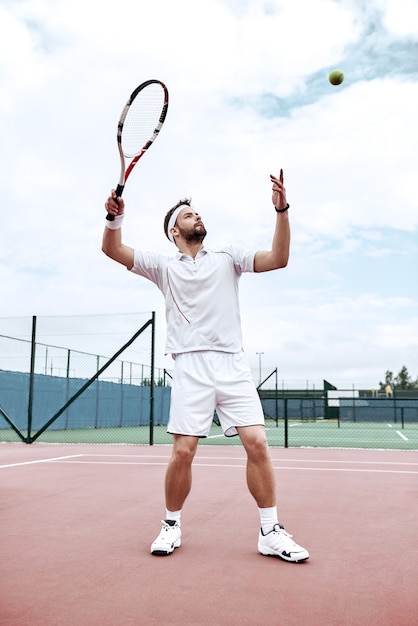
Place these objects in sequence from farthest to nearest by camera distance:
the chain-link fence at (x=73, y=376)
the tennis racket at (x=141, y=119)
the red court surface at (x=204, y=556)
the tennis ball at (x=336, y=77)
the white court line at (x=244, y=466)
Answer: the chain-link fence at (x=73, y=376) < the white court line at (x=244, y=466) < the tennis ball at (x=336, y=77) < the tennis racket at (x=141, y=119) < the red court surface at (x=204, y=556)

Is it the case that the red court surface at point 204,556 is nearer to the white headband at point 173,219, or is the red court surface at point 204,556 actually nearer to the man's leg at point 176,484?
the man's leg at point 176,484

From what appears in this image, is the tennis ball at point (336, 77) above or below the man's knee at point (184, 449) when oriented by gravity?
above

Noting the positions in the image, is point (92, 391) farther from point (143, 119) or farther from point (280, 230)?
point (280, 230)

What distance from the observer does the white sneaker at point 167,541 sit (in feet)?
10.5

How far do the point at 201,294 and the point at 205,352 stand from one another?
12.3 inches

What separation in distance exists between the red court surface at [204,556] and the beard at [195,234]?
1676 millimetres

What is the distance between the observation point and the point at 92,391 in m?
20.5

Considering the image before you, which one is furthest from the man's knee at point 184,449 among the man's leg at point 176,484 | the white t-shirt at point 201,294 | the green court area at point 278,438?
the green court area at point 278,438

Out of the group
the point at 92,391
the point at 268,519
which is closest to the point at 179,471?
the point at 268,519

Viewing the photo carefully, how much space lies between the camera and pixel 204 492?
543cm

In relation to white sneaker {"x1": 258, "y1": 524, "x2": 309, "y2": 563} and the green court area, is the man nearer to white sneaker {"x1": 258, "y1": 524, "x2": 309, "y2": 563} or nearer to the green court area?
white sneaker {"x1": 258, "y1": 524, "x2": 309, "y2": 563}

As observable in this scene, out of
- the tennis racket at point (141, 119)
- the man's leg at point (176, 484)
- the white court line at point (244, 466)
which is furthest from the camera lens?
the white court line at point (244, 466)

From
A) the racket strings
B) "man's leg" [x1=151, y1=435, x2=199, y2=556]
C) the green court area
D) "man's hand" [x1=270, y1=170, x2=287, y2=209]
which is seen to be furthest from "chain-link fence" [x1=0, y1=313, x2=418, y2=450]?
"man's hand" [x1=270, y1=170, x2=287, y2=209]

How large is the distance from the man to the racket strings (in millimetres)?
1022
